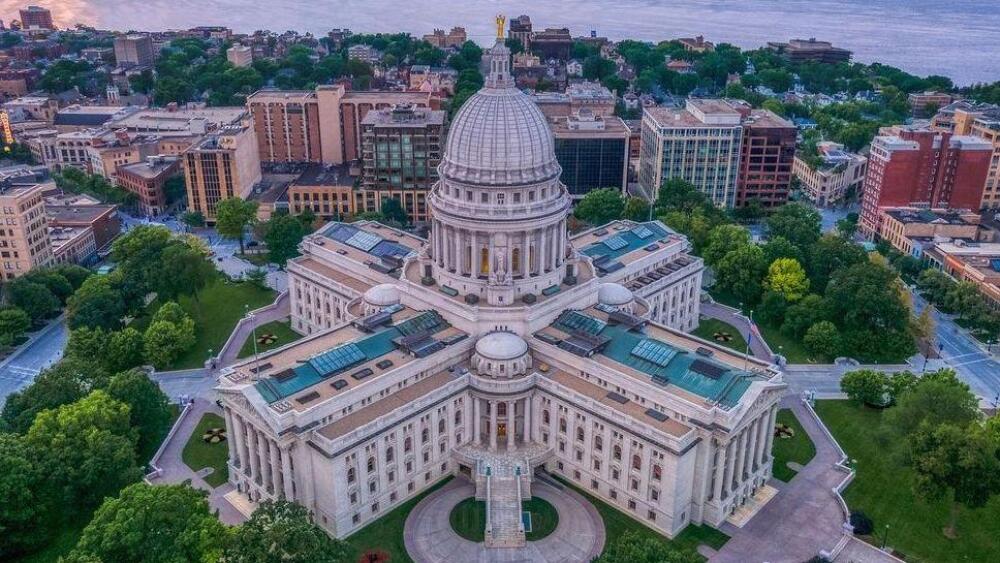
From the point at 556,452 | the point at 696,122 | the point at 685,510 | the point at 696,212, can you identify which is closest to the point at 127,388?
the point at 556,452

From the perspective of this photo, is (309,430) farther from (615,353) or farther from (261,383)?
(615,353)

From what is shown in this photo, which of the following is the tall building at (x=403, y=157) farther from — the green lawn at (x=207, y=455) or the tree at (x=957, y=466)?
the tree at (x=957, y=466)

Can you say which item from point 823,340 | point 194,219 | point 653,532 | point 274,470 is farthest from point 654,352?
point 194,219

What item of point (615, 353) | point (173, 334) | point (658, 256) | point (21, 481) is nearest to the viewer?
point (21, 481)

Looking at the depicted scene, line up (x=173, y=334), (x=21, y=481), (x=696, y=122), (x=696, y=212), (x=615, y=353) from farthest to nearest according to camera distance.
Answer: (x=696, y=122) < (x=696, y=212) < (x=173, y=334) < (x=615, y=353) < (x=21, y=481)

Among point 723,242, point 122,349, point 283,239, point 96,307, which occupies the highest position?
point 723,242

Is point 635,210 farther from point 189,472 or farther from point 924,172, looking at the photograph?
point 189,472

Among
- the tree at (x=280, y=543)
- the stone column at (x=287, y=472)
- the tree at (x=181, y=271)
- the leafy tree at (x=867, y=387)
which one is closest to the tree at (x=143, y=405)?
the stone column at (x=287, y=472)
